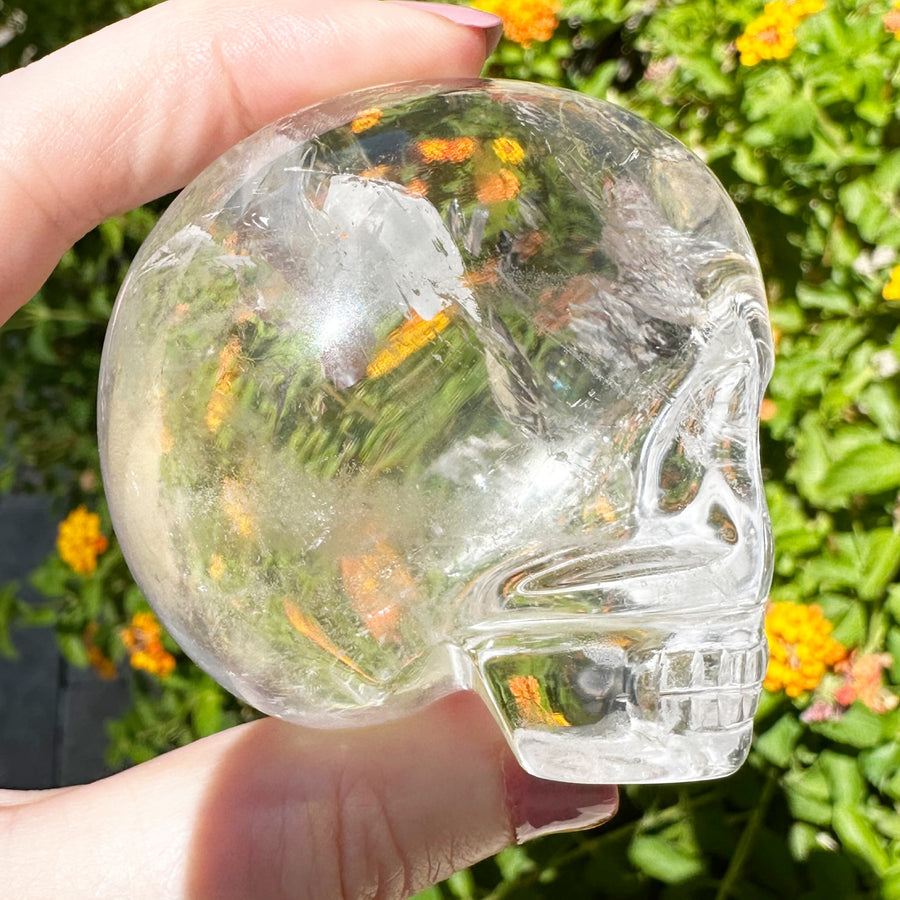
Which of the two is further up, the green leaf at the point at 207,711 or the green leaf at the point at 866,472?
the green leaf at the point at 866,472

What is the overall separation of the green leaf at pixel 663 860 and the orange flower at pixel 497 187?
85 cm

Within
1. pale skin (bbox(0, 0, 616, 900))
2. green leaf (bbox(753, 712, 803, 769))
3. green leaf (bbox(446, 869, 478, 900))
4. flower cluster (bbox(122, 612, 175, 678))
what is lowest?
green leaf (bbox(446, 869, 478, 900))

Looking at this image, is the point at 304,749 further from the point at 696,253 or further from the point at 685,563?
the point at 696,253

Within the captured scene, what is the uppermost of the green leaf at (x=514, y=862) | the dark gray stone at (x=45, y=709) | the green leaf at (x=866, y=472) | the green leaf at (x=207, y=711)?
the green leaf at (x=866, y=472)

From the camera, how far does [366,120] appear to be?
752 millimetres

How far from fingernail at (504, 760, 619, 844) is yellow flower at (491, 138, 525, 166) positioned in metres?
0.49

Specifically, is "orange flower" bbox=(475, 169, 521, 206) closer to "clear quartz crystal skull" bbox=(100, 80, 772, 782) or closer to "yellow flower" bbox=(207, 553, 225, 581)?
"clear quartz crystal skull" bbox=(100, 80, 772, 782)

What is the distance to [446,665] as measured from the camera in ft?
2.48

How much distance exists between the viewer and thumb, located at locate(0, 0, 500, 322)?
929 millimetres

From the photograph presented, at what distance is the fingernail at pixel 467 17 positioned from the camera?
0.98 metres

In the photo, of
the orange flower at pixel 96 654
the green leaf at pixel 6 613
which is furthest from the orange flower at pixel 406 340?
the green leaf at pixel 6 613

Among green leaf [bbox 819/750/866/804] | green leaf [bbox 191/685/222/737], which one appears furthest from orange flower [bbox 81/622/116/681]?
green leaf [bbox 819/750/866/804]

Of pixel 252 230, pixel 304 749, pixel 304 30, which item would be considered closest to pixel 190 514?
pixel 252 230

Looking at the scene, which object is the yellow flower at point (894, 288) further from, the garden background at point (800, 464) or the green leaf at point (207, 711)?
the green leaf at point (207, 711)
